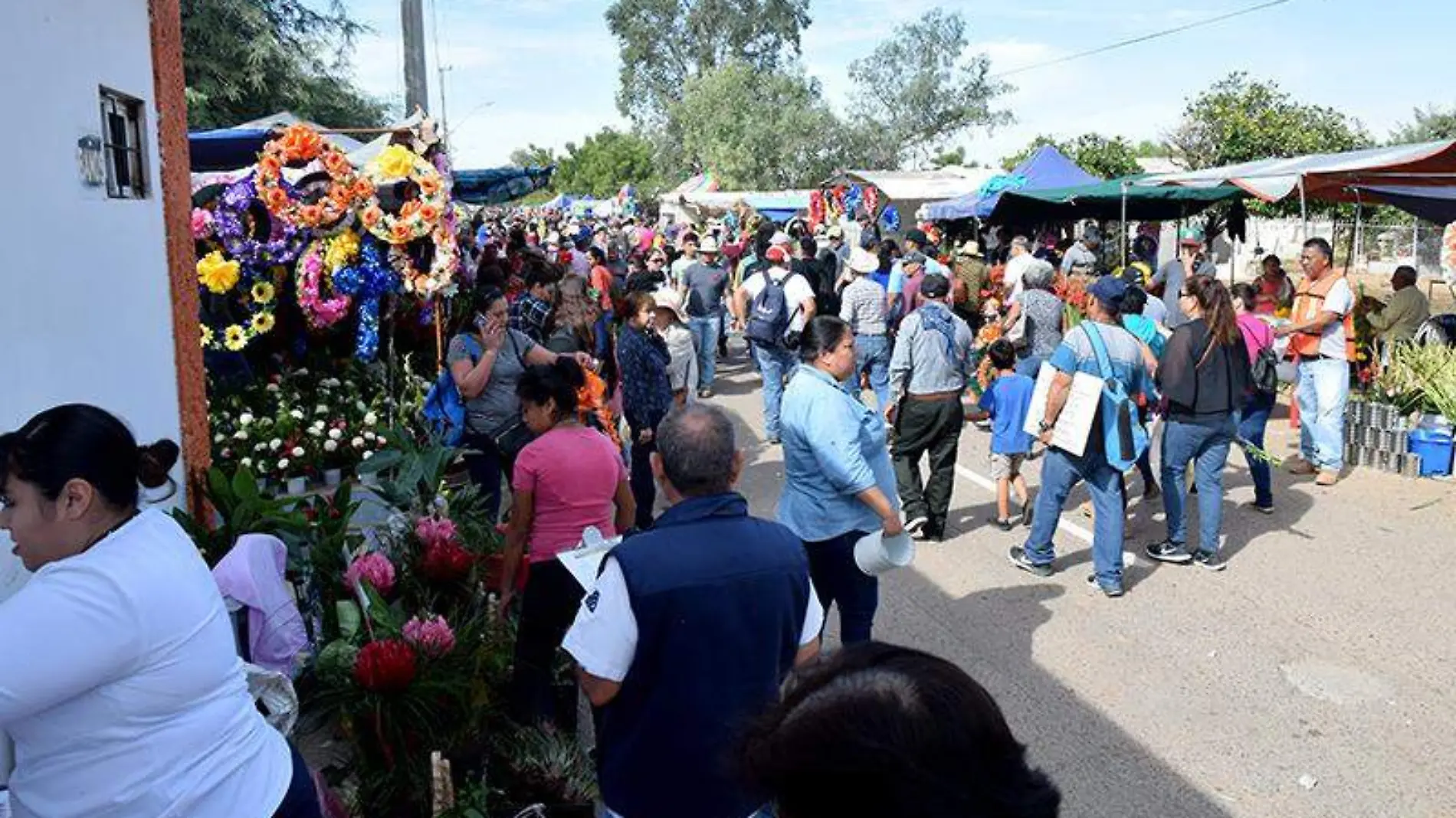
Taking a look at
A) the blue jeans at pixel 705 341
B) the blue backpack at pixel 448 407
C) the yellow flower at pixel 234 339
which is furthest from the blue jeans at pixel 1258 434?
the yellow flower at pixel 234 339

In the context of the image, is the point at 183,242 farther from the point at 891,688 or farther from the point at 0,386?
the point at 891,688

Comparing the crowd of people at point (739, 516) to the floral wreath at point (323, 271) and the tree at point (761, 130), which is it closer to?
the floral wreath at point (323, 271)

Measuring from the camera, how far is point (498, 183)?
13.5 m

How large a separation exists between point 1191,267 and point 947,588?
6852 millimetres

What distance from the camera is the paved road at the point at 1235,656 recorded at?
14.0 ft

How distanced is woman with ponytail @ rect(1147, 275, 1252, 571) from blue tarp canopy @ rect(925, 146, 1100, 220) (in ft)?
38.5

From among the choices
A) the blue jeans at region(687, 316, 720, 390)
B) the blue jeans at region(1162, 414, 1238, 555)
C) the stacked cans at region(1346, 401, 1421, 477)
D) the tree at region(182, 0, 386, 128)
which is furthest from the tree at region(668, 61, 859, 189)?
the blue jeans at region(1162, 414, 1238, 555)

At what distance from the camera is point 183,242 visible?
5254 millimetres

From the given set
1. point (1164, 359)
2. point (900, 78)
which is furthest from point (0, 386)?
point (900, 78)

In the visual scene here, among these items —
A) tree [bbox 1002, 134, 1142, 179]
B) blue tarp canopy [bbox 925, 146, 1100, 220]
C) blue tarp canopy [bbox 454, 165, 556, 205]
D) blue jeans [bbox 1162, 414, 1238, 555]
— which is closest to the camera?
blue jeans [bbox 1162, 414, 1238, 555]

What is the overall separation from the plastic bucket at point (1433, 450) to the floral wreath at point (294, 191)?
309 inches

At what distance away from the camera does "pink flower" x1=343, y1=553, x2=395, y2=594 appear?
4438 mm

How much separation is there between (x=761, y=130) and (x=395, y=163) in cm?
4233

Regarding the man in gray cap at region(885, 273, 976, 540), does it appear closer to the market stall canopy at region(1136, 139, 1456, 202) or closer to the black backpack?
→ the black backpack
